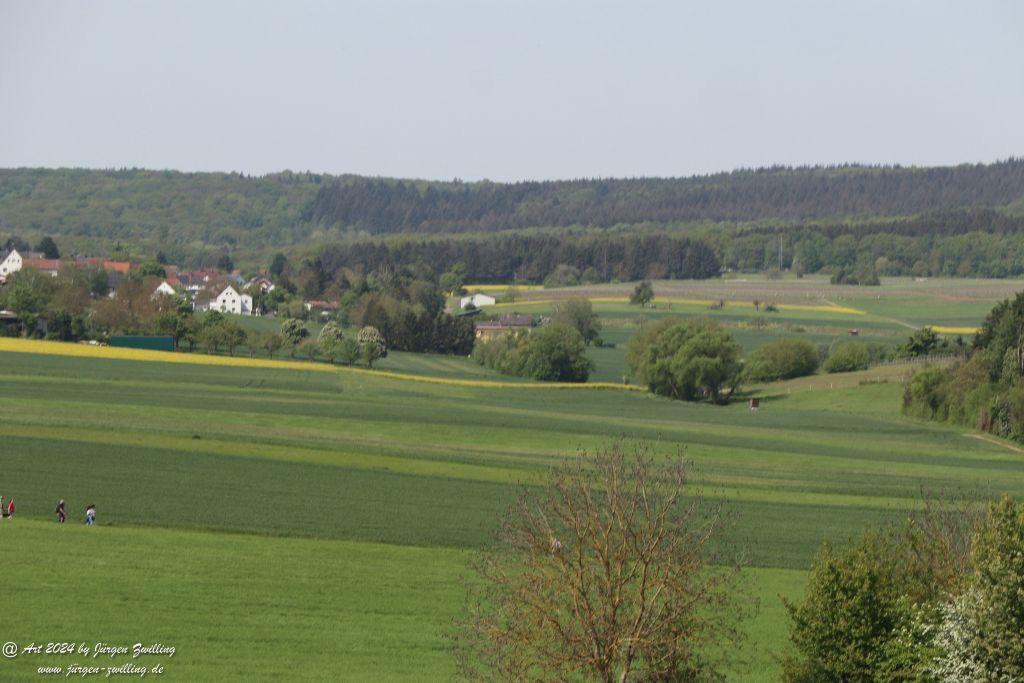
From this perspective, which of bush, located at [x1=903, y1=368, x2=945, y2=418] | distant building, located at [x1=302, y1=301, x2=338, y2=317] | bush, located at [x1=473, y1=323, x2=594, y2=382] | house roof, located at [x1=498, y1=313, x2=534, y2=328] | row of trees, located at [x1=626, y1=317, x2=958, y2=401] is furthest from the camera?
distant building, located at [x1=302, y1=301, x2=338, y2=317]

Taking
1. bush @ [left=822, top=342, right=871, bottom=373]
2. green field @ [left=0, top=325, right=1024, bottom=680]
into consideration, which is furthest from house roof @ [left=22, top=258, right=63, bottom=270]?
bush @ [left=822, top=342, right=871, bottom=373]

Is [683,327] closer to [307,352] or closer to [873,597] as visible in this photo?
[307,352]

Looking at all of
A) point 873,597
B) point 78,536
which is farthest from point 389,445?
point 873,597

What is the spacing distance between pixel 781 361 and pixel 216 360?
147ft

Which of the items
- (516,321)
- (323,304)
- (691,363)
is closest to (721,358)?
(691,363)

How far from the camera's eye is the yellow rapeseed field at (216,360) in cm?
10612

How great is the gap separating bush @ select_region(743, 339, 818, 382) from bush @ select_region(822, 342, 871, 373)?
1.75 m

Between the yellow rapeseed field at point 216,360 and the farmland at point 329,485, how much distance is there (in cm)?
56

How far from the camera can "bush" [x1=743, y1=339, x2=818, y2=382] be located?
12351cm

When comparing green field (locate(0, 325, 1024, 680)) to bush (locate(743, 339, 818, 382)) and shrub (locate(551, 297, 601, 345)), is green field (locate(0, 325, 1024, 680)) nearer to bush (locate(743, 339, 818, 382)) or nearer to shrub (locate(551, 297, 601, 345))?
bush (locate(743, 339, 818, 382))

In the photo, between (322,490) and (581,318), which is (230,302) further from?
(322,490)

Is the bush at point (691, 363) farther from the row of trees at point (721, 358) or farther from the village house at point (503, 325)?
the village house at point (503, 325)

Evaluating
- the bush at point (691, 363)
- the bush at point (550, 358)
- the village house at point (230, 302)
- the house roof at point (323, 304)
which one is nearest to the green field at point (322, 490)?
the bush at point (691, 363)

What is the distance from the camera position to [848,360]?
12631 centimetres
